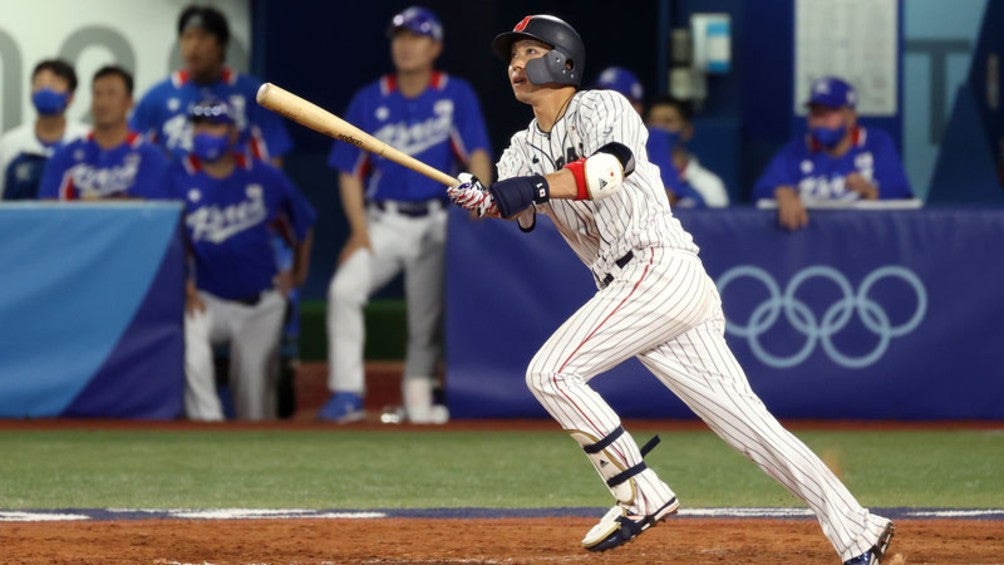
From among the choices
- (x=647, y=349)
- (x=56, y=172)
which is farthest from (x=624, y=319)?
(x=56, y=172)

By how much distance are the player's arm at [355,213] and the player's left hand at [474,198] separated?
4375mm

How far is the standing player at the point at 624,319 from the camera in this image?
4930 mm

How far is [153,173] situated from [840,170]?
353 centimetres

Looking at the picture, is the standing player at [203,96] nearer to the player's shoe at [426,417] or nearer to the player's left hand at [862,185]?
the player's shoe at [426,417]

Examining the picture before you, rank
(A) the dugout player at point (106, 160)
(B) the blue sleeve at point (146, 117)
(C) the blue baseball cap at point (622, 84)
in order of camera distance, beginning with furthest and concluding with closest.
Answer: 1. (B) the blue sleeve at point (146, 117)
2. (C) the blue baseball cap at point (622, 84)
3. (A) the dugout player at point (106, 160)

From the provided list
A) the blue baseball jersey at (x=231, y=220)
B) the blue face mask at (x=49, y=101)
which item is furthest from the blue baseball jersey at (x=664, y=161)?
A: the blue face mask at (x=49, y=101)

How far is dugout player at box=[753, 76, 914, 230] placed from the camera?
31.2ft

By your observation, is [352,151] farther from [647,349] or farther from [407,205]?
[647,349]

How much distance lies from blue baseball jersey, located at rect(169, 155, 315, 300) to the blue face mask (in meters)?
0.87

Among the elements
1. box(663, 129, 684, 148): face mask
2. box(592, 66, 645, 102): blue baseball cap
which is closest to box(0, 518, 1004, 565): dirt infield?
box(592, 66, 645, 102): blue baseball cap

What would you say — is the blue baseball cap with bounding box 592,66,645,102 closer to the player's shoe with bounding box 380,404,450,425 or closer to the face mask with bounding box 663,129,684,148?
the face mask with bounding box 663,129,684,148

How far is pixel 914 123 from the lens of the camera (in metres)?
13.8

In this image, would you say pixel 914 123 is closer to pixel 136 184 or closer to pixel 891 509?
pixel 136 184

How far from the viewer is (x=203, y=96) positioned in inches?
388
